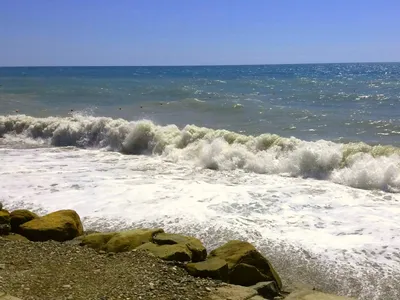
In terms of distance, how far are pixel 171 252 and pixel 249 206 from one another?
10.9 ft

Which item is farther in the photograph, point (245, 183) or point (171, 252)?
point (245, 183)

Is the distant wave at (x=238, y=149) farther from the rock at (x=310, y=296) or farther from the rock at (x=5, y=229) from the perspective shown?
the rock at (x=5, y=229)

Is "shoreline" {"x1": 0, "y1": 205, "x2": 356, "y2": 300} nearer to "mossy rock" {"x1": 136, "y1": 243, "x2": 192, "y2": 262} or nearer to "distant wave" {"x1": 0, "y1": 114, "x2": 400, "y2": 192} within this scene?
"mossy rock" {"x1": 136, "y1": 243, "x2": 192, "y2": 262}

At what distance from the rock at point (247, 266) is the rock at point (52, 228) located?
251 centimetres

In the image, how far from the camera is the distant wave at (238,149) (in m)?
11.6

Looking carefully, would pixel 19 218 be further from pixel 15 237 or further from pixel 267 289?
pixel 267 289

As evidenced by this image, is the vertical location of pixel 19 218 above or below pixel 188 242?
below

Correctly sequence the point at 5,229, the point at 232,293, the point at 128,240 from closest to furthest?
the point at 232,293, the point at 128,240, the point at 5,229

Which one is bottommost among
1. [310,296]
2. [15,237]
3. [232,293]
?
[15,237]

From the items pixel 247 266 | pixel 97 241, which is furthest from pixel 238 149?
pixel 247 266

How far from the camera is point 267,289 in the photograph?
18.0 feet

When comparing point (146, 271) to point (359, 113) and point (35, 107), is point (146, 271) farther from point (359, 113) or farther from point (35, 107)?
point (35, 107)

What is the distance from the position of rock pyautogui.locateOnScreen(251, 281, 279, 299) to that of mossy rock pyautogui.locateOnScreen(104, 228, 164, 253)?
187 cm

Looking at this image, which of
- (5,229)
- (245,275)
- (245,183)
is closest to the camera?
(245,275)
